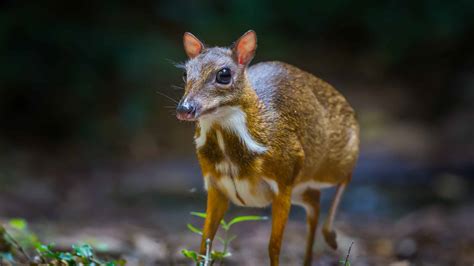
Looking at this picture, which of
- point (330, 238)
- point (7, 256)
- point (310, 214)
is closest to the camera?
point (7, 256)

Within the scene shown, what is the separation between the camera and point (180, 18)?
498 inches

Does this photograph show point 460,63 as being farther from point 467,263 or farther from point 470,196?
point 467,263

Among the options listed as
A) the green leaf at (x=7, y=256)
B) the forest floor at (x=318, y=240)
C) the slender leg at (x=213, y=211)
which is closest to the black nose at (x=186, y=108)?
the slender leg at (x=213, y=211)

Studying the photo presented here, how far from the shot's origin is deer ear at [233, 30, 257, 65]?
16.5 ft

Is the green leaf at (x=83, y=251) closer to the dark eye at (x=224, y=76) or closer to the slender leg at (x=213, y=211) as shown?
the slender leg at (x=213, y=211)

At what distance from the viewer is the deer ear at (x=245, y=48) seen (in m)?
5.03

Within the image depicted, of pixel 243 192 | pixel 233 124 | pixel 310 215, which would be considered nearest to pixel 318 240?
pixel 310 215

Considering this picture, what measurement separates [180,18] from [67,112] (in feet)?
7.73

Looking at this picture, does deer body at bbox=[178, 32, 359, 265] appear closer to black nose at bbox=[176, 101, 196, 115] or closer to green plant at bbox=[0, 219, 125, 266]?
black nose at bbox=[176, 101, 196, 115]

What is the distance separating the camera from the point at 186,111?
14.6ft

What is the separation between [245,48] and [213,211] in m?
1.14

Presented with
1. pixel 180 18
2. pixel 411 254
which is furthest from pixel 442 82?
pixel 411 254

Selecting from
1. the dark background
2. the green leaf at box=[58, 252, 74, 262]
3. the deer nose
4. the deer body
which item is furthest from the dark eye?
the dark background

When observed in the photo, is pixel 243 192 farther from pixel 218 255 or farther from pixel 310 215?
pixel 310 215
